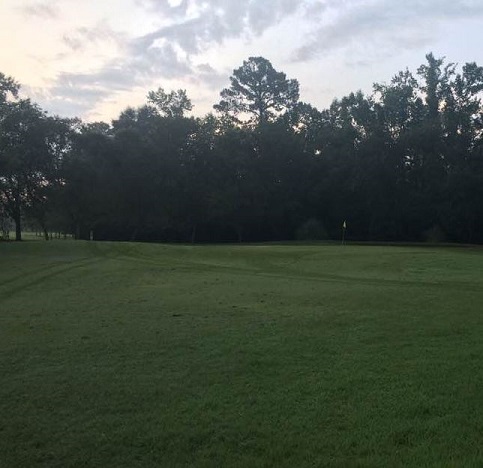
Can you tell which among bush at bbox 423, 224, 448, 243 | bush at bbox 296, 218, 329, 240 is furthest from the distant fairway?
bush at bbox 423, 224, 448, 243

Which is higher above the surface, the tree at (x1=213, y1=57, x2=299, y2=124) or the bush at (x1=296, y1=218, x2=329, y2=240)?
the tree at (x1=213, y1=57, x2=299, y2=124)

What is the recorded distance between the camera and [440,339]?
7.84 meters

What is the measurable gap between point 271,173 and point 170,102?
14213 millimetres

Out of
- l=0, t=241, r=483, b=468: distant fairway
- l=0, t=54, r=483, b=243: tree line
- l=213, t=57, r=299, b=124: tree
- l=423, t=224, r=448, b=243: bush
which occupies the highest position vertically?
l=213, t=57, r=299, b=124: tree

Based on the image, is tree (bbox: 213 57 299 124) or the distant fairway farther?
tree (bbox: 213 57 299 124)

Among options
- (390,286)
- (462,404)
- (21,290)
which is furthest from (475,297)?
(21,290)

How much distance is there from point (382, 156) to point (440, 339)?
4794 cm

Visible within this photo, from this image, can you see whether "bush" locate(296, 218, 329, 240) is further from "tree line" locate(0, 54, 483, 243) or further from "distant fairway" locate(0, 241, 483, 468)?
"distant fairway" locate(0, 241, 483, 468)

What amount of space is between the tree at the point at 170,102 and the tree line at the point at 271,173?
0.11 meters

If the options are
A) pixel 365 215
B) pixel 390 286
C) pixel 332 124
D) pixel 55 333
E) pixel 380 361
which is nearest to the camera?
pixel 380 361

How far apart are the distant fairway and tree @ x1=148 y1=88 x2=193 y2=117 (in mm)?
49438

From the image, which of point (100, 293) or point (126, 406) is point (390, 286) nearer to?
point (100, 293)

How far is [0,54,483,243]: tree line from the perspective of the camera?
50500mm

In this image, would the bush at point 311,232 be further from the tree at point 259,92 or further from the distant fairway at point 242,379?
the distant fairway at point 242,379
